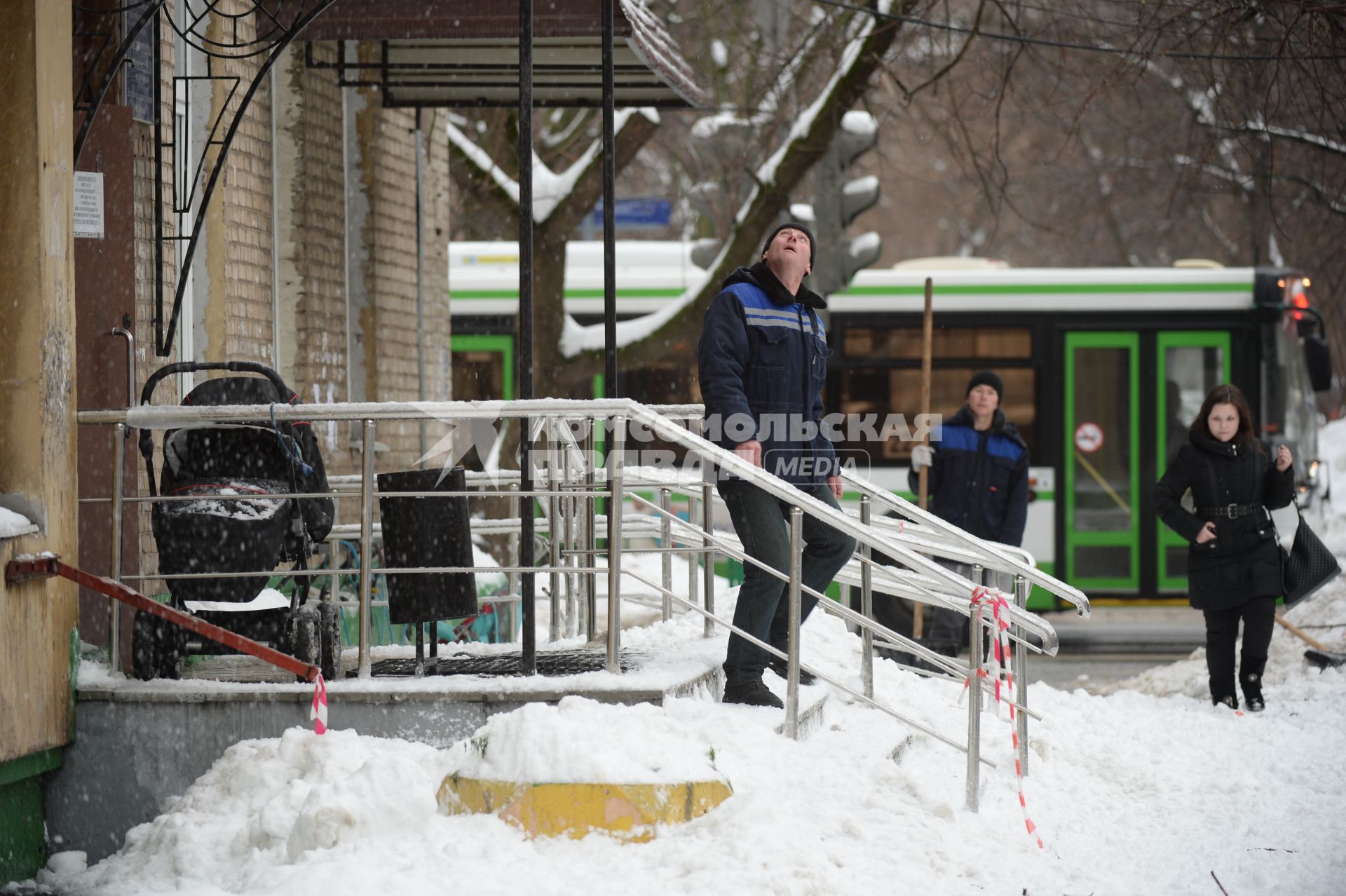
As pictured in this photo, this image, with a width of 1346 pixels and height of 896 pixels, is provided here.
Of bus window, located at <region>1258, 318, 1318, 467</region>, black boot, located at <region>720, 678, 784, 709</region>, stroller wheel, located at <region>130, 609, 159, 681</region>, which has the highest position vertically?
bus window, located at <region>1258, 318, 1318, 467</region>

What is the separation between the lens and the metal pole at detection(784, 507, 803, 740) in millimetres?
5375

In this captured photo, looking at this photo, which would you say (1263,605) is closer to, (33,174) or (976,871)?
(976,871)

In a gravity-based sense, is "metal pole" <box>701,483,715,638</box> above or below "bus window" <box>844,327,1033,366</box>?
below

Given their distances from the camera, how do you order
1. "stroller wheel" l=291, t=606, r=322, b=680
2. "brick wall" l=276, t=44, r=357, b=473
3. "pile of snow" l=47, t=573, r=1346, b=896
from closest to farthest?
"pile of snow" l=47, t=573, r=1346, b=896, "stroller wheel" l=291, t=606, r=322, b=680, "brick wall" l=276, t=44, r=357, b=473

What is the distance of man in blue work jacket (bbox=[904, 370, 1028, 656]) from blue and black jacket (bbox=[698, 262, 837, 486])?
365 cm

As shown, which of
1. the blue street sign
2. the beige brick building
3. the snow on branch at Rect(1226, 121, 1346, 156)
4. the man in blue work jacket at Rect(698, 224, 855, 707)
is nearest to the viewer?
the man in blue work jacket at Rect(698, 224, 855, 707)

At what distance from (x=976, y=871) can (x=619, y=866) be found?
3.62 feet

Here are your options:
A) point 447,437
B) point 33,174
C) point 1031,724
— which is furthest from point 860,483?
point 447,437

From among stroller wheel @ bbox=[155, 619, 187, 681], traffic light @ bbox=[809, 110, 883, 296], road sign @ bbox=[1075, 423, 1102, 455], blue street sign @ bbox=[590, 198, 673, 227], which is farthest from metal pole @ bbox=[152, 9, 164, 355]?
blue street sign @ bbox=[590, 198, 673, 227]

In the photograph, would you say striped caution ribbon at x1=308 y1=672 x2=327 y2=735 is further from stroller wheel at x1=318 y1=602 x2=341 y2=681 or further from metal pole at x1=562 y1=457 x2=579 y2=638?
metal pole at x1=562 y1=457 x2=579 y2=638

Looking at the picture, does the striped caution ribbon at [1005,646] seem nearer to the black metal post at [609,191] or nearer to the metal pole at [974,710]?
the metal pole at [974,710]

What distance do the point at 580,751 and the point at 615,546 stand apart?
2.77 ft

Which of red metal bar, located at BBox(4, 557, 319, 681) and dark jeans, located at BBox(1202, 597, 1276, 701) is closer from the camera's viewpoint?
red metal bar, located at BBox(4, 557, 319, 681)

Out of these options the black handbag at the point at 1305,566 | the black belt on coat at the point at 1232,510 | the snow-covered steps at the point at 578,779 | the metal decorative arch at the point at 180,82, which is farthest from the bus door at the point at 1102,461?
the snow-covered steps at the point at 578,779
